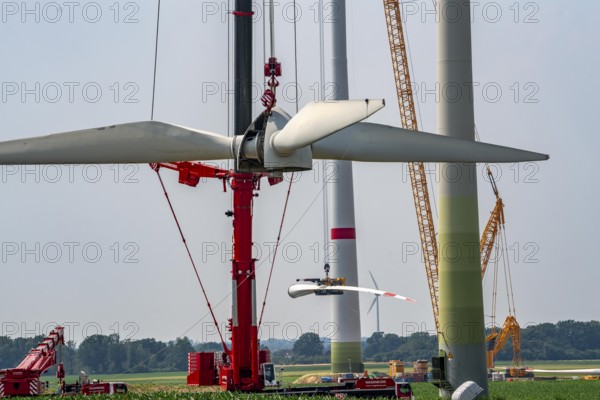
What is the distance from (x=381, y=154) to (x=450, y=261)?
20984mm

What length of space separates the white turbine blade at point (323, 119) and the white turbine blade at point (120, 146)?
657cm

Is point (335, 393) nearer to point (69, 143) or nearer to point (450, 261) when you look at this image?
point (450, 261)

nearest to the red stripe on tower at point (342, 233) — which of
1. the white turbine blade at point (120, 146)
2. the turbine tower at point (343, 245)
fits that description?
the turbine tower at point (343, 245)

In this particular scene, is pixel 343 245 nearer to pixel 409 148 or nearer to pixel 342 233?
pixel 342 233

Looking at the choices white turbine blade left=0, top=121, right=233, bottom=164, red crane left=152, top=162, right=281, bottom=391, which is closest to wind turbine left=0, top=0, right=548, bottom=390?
white turbine blade left=0, top=121, right=233, bottom=164

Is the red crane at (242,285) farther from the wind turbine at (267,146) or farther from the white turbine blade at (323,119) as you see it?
the white turbine blade at (323,119)

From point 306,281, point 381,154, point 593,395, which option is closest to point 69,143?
point 381,154

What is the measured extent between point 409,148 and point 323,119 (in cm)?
791

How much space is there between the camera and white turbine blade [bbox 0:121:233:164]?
45.2 meters

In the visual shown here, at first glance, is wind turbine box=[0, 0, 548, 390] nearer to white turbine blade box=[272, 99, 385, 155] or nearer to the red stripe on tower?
white turbine blade box=[272, 99, 385, 155]

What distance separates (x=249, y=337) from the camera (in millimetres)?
61156

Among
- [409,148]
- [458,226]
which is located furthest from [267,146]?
[458,226]

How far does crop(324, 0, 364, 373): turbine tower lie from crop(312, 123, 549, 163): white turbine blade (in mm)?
80829

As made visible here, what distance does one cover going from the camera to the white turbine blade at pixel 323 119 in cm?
3575
